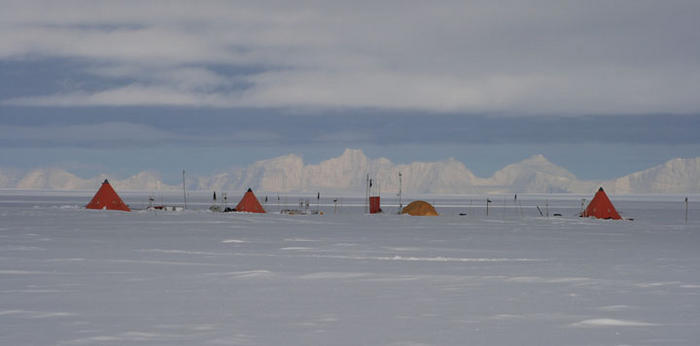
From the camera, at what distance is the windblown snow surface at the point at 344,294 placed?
38.5ft

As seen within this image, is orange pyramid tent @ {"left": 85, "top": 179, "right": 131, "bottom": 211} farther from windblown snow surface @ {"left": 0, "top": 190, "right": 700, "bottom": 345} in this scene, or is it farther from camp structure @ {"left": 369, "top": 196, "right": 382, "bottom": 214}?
windblown snow surface @ {"left": 0, "top": 190, "right": 700, "bottom": 345}

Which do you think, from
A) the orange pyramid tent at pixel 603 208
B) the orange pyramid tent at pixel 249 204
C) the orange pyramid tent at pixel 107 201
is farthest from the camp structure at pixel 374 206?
the orange pyramid tent at pixel 107 201

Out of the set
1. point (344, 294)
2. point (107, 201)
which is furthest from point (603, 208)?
point (344, 294)

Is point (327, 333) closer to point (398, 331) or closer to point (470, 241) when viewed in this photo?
point (398, 331)

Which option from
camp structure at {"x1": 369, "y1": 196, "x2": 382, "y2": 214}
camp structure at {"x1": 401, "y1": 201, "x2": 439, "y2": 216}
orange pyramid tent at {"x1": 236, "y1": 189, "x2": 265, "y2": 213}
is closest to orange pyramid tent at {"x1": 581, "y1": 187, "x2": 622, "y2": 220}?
camp structure at {"x1": 401, "y1": 201, "x2": 439, "y2": 216}

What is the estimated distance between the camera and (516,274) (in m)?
20.0

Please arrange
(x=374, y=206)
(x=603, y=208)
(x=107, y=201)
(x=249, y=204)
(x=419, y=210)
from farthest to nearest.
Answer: (x=374, y=206) < (x=249, y=204) < (x=107, y=201) < (x=419, y=210) < (x=603, y=208)

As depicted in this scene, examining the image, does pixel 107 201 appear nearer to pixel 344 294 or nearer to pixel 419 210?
pixel 419 210

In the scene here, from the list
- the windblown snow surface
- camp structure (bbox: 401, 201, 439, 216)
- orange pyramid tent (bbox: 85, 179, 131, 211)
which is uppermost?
orange pyramid tent (bbox: 85, 179, 131, 211)

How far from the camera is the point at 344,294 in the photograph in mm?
16125

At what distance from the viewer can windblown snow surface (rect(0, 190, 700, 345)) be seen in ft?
38.5

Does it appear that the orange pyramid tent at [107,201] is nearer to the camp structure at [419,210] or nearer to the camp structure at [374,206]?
the camp structure at [374,206]

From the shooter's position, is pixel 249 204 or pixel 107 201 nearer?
pixel 107 201

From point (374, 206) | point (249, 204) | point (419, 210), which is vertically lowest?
point (419, 210)
